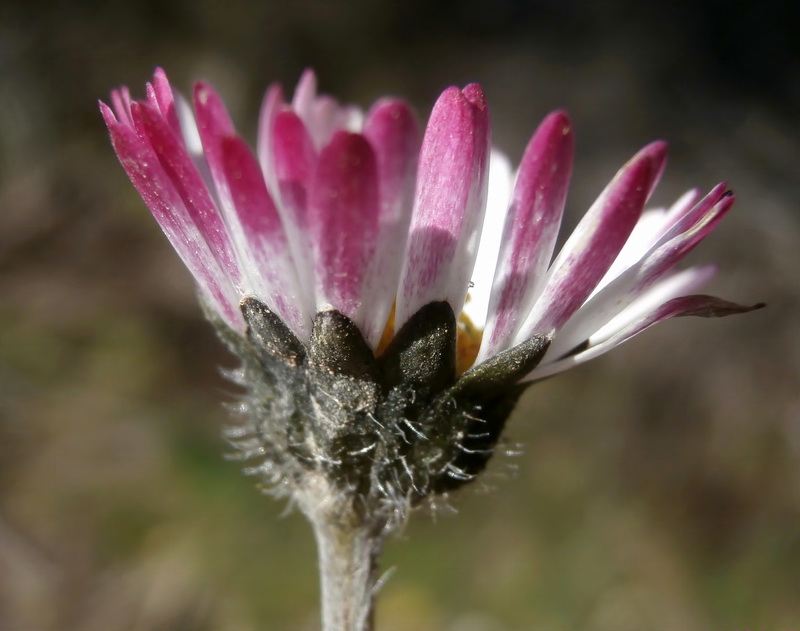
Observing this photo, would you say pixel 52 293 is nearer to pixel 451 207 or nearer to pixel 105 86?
pixel 105 86

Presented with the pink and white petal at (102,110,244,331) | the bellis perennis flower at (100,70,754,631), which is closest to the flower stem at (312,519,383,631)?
the bellis perennis flower at (100,70,754,631)

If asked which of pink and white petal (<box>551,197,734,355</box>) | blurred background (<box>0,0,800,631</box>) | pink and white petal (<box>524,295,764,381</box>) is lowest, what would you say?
pink and white petal (<box>524,295,764,381</box>)

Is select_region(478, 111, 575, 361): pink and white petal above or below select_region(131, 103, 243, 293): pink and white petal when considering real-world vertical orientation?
below

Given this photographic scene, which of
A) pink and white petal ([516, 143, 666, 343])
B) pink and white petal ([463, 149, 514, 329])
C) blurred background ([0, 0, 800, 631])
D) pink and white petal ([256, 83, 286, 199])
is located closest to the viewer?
pink and white petal ([516, 143, 666, 343])

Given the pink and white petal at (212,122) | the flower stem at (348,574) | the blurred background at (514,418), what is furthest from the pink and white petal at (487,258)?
the pink and white petal at (212,122)

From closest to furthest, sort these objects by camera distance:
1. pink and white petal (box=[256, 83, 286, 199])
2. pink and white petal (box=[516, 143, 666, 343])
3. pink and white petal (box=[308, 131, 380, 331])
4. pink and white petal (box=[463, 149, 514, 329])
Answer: pink and white petal (box=[308, 131, 380, 331]) < pink and white petal (box=[516, 143, 666, 343]) < pink and white petal (box=[256, 83, 286, 199]) < pink and white petal (box=[463, 149, 514, 329])

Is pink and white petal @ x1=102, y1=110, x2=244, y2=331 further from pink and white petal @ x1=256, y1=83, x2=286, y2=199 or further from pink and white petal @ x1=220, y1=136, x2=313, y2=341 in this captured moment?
pink and white petal @ x1=256, y1=83, x2=286, y2=199

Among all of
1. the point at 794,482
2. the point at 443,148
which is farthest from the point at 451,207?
the point at 794,482

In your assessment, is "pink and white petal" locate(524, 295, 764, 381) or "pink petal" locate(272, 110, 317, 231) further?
"pink and white petal" locate(524, 295, 764, 381)

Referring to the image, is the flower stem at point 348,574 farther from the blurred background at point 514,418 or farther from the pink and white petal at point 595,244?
the pink and white petal at point 595,244
